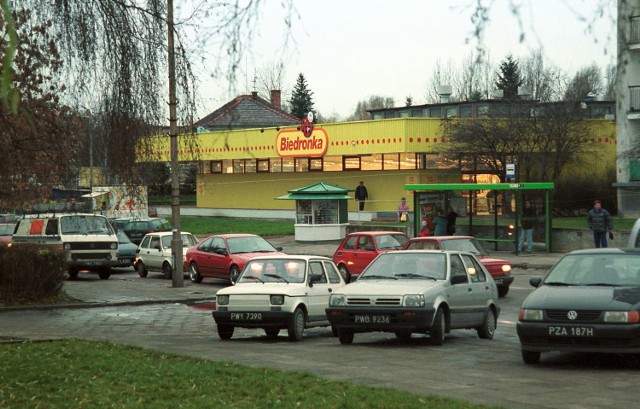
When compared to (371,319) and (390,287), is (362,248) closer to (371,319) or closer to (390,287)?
(390,287)

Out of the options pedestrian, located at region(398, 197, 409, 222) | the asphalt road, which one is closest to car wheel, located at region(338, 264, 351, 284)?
the asphalt road

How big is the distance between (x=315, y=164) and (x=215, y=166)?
11267 mm

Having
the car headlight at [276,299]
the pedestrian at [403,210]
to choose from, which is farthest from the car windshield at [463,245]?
the pedestrian at [403,210]

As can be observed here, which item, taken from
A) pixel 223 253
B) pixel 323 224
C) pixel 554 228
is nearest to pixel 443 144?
pixel 323 224

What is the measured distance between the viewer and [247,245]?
1276 inches

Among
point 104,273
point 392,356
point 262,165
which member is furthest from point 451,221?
point 262,165

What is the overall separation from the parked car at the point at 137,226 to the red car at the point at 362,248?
1757 centimetres

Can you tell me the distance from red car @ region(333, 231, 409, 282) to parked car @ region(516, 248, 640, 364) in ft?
51.9

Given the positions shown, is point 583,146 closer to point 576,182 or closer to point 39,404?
point 576,182

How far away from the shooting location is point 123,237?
42.6 m

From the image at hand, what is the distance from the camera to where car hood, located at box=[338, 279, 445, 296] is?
16.5 metres

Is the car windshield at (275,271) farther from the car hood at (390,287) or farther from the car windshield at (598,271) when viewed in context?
the car windshield at (598,271)

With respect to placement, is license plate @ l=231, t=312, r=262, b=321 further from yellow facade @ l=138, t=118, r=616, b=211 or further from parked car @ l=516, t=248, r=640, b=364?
yellow facade @ l=138, t=118, r=616, b=211

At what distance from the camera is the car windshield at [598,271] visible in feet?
47.7
